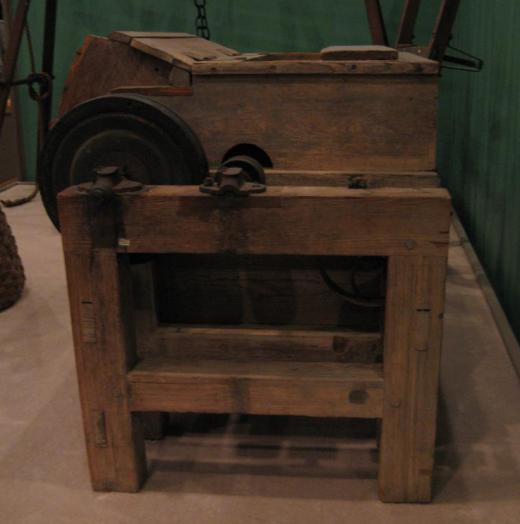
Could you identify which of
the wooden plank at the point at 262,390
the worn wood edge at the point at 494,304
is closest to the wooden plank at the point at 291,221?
the wooden plank at the point at 262,390

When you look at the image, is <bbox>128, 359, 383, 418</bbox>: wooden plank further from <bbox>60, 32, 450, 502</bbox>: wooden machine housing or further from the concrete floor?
the concrete floor

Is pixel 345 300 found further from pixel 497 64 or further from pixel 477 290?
pixel 497 64

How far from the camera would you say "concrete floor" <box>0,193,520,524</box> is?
1501 millimetres

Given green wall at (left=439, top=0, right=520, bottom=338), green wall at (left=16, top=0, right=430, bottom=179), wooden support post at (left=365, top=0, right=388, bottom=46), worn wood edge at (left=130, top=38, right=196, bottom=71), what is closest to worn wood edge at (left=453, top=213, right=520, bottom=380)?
green wall at (left=439, top=0, right=520, bottom=338)

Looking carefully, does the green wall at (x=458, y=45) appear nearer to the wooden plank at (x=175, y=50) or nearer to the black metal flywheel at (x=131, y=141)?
the wooden plank at (x=175, y=50)

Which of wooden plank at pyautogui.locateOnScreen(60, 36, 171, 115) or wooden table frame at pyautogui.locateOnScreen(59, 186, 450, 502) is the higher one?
wooden plank at pyautogui.locateOnScreen(60, 36, 171, 115)

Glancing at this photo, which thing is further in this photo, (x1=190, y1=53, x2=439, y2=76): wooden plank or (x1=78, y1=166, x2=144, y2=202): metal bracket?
(x1=190, y1=53, x2=439, y2=76): wooden plank

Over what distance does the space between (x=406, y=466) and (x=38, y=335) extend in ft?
5.11

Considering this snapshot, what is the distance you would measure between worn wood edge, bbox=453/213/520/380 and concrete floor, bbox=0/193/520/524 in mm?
38

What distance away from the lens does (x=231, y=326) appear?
169cm

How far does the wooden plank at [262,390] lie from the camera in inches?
57.2

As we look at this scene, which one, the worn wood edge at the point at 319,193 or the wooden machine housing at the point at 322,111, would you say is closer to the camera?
the worn wood edge at the point at 319,193

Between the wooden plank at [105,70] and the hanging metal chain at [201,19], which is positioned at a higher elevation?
the hanging metal chain at [201,19]

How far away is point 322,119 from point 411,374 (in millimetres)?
693
